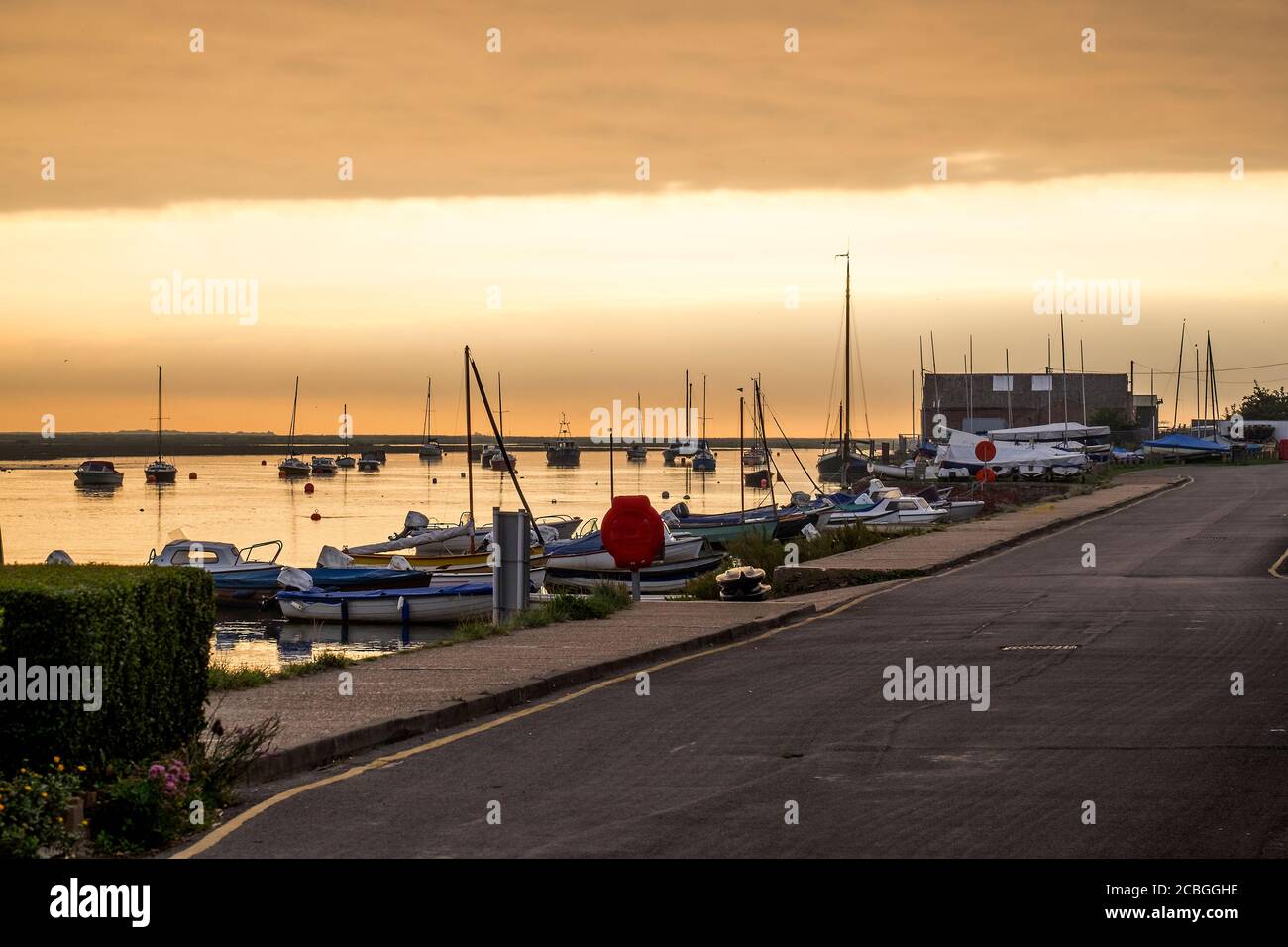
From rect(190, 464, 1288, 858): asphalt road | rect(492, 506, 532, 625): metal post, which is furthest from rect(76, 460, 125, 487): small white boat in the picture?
rect(190, 464, 1288, 858): asphalt road

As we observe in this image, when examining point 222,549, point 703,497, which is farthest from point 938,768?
point 703,497

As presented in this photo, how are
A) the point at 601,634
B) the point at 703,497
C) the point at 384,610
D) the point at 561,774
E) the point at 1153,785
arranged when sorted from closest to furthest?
1. the point at 1153,785
2. the point at 561,774
3. the point at 601,634
4. the point at 384,610
5. the point at 703,497

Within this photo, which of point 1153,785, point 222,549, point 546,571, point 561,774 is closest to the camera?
point 1153,785

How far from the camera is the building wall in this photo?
134625mm

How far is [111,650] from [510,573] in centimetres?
1156

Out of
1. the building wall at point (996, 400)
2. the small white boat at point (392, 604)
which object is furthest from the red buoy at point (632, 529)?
the building wall at point (996, 400)

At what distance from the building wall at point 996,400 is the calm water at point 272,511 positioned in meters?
20.4

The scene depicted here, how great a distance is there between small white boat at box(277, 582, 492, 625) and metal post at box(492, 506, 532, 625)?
1534 centimetres

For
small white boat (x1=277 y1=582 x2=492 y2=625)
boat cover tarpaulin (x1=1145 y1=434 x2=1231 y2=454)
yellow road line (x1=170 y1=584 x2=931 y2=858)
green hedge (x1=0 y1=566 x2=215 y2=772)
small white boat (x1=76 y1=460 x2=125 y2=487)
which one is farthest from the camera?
small white boat (x1=76 y1=460 x2=125 y2=487)

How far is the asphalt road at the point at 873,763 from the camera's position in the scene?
9.20 metres

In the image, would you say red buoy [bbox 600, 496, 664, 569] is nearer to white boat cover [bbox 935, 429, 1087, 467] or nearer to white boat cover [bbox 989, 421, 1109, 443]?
white boat cover [bbox 935, 429, 1087, 467]
